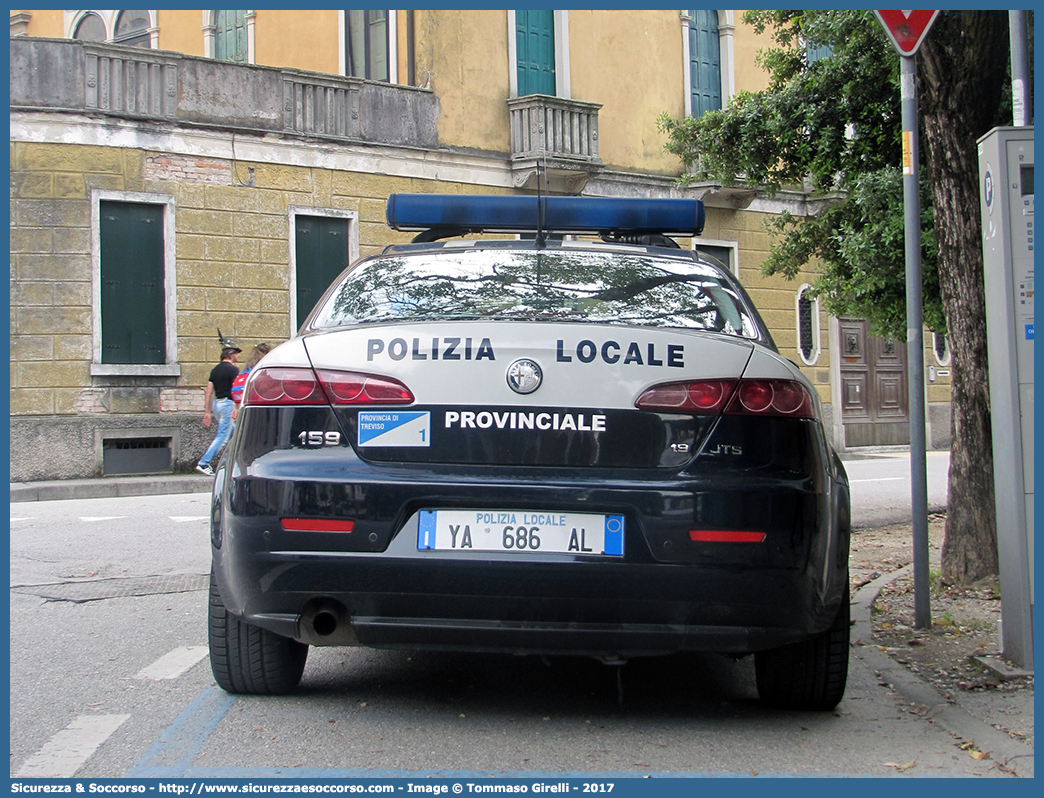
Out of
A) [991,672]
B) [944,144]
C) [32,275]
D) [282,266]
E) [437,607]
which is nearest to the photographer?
[437,607]

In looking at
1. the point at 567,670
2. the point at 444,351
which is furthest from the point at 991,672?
the point at 444,351

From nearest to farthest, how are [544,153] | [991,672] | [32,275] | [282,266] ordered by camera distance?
[991,672]
[32,275]
[282,266]
[544,153]

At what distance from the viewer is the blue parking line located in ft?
11.5

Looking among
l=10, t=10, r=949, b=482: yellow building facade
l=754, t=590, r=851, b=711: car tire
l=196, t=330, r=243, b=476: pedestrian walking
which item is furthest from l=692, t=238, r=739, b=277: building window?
l=754, t=590, r=851, b=711: car tire

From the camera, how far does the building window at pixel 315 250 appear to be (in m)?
19.0

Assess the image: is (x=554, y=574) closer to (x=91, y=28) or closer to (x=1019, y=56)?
(x=1019, y=56)

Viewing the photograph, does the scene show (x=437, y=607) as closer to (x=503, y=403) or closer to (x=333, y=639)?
(x=333, y=639)

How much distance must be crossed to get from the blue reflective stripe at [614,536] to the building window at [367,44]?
1791 cm

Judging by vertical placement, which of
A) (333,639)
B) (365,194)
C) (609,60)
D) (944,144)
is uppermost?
(609,60)

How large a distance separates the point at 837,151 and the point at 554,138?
39.7 feet

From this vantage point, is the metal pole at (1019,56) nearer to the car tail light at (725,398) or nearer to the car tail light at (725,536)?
the car tail light at (725,398)

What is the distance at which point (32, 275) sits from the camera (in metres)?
16.9

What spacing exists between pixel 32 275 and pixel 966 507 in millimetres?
13894
